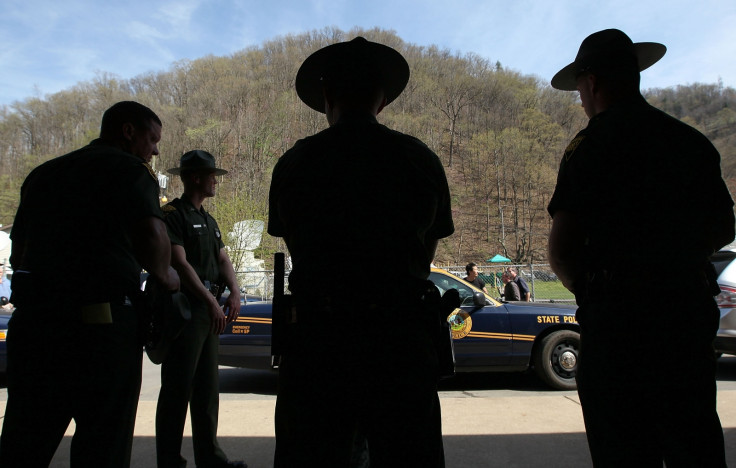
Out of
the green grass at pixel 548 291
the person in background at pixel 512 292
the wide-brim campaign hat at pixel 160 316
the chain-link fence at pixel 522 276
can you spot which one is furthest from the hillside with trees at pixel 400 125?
the wide-brim campaign hat at pixel 160 316

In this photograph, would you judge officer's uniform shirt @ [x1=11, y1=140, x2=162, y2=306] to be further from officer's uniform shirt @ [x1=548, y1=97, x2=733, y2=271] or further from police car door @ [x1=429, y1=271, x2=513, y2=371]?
police car door @ [x1=429, y1=271, x2=513, y2=371]

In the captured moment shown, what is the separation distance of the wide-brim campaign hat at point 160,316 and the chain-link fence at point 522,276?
12.9 meters

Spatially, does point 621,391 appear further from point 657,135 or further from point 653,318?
point 657,135

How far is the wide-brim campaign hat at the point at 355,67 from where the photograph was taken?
1.64 meters

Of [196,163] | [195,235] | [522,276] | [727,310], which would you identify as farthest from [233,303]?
[522,276]

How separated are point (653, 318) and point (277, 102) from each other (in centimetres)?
4681

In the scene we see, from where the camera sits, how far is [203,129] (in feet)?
129

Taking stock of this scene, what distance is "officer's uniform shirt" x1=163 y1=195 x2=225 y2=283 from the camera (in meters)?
3.16

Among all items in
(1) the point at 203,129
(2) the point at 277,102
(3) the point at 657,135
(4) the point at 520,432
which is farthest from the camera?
(2) the point at 277,102

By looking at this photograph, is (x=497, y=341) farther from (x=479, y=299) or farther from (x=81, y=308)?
(x=81, y=308)

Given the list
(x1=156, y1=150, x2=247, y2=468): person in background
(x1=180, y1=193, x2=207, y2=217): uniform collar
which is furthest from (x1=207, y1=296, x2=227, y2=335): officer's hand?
(x1=180, y1=193, x2=207, y2=217): uniform collar

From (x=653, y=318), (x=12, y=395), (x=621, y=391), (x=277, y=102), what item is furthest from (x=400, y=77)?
(x=277, y=102)

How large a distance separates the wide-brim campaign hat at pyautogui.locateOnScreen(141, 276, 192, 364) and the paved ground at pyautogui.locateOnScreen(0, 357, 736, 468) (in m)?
1.38

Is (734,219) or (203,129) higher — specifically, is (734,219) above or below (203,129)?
below
